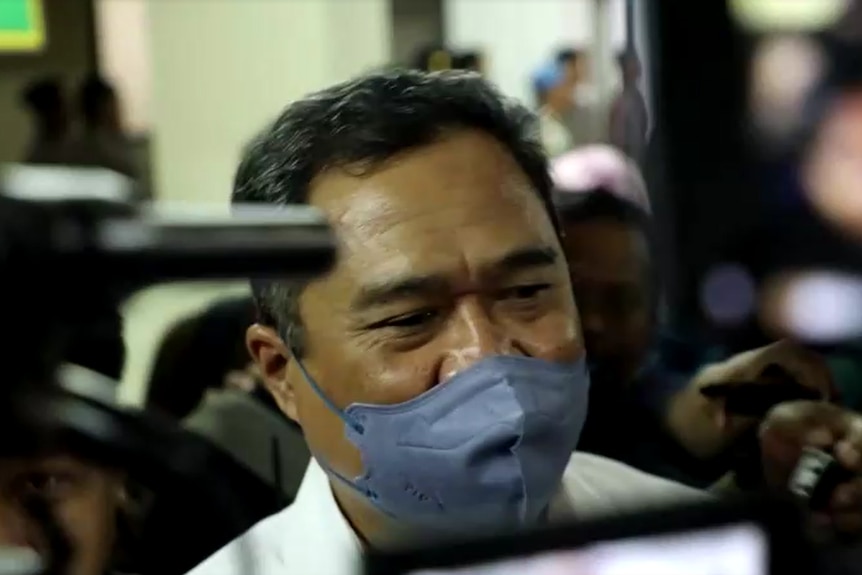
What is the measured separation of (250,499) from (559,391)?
0.62 feet

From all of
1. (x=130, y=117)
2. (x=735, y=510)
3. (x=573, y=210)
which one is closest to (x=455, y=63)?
(x=573, y=210)

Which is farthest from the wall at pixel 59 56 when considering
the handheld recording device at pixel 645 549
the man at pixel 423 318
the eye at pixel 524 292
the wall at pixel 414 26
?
the handheld recording device at pixel 645 549

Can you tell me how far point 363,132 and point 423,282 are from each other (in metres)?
0.09

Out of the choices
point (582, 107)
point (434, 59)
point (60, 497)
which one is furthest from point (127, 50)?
point (60, 497)

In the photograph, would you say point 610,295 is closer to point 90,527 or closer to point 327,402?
point 327,402

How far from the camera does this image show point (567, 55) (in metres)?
1.20

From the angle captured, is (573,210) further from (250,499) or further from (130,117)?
(130,117)

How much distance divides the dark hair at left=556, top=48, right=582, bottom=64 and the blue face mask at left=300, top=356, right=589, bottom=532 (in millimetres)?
602

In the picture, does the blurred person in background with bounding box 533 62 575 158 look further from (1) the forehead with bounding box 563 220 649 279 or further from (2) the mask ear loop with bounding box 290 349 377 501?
(2) the mask ear loop with bounding box 290 349 377 501

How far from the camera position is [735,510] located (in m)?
0.37

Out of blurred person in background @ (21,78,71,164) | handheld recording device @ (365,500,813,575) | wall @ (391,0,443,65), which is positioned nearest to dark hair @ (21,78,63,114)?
blurred person in background @ (21,78,71,164)

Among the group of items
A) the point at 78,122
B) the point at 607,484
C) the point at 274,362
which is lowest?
the point at 607,484

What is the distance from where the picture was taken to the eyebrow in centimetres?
62

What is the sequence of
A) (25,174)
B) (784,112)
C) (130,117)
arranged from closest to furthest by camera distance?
(25,174) → (130,117) → (784,112)
